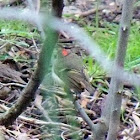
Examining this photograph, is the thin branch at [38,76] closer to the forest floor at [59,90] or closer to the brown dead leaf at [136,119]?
the forest floor at [59,90]

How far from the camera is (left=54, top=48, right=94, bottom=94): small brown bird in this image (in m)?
1.75

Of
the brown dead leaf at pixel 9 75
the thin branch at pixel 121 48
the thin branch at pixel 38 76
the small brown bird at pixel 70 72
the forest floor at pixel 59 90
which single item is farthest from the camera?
the brown dead leaf at pixel 9 75

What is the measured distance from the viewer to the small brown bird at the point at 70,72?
5.73ft

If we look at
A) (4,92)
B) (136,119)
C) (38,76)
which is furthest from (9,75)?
(38,76)

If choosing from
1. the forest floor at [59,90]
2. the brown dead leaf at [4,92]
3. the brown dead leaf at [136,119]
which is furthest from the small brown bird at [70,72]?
the brown dead leaf at [4,92]

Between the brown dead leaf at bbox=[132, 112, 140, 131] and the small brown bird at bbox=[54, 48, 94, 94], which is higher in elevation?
the small brown bird at bbox=[54, 48, 94, 94]

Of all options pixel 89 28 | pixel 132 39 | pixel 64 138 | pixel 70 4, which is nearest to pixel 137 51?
pixel 132 39

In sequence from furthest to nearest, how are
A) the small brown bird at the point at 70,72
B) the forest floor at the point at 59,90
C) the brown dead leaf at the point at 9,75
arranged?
the brown dead leaf at the point at 9,75 → the forest floor at the point at 59,90 → the small brown bird at the point at 70,72

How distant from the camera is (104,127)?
137 centimetres

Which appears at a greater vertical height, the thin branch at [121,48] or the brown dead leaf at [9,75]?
the thin branch at [121,48]

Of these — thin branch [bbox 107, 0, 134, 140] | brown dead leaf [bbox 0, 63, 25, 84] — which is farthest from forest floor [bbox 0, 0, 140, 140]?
thin branch [bbox 107, 0, 134, 140]

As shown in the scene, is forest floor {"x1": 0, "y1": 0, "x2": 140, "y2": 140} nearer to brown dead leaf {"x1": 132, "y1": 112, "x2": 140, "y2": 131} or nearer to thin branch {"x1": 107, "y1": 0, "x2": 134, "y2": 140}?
brown dead leaf {"x1": 132, "y1": 112, "x2": 140, "y2": 131}

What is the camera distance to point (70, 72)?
74.1 inches

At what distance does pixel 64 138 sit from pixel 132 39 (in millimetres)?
1231
